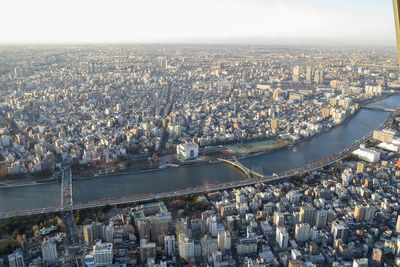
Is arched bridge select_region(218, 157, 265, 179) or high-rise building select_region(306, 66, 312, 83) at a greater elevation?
high-rise building select_region(306, 66, 312, 83)

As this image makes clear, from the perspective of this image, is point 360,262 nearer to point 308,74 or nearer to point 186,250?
point 186,250

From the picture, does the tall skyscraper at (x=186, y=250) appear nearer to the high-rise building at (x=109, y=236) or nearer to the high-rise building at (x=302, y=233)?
the high-rise building at (x=109, y=236)

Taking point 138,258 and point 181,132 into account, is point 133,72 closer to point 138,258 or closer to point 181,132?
point 181,132

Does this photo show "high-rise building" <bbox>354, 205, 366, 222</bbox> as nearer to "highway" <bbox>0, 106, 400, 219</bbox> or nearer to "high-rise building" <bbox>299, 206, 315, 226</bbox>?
"high-rise building" <bbox>299, 206, 315, 226</bbox>

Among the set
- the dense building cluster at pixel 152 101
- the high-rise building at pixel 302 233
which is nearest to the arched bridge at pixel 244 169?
the dense building cluster at pixel 152 101

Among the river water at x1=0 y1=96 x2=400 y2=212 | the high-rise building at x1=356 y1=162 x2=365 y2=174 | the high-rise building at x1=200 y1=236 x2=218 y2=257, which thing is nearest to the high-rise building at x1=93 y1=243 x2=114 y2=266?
the high-rise building at x1=200 y1=236 x2=218 y2=257

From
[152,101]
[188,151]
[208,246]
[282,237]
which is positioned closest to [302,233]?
[282,237]
